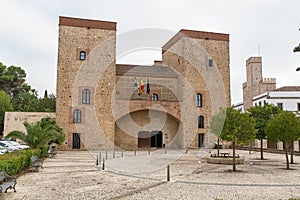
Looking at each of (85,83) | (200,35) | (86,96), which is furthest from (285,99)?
(85,83)

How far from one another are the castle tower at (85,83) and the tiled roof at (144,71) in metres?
2.39

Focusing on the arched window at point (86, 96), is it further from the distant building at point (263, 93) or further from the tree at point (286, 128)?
the tree at point (286, 128)

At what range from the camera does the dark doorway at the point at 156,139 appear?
35.0 m

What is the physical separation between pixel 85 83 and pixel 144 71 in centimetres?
754

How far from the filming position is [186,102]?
34.2 metres

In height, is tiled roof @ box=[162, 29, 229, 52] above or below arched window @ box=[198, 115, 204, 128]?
above

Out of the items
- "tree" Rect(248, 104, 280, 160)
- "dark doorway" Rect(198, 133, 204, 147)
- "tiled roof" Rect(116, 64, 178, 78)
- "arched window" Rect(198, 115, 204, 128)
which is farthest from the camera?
"arched window" Rect(198, 115, 204, 128)

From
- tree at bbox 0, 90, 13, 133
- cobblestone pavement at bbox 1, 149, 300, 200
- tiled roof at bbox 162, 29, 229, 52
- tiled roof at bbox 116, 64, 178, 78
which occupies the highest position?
tiled roof at bbox 162, 29, 229, 52

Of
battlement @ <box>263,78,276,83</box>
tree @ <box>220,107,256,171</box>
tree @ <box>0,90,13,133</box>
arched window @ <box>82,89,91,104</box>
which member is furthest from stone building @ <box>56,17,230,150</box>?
tree @ <box>220,107,256,171</box>

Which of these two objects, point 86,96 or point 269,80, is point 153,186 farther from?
point 269,80

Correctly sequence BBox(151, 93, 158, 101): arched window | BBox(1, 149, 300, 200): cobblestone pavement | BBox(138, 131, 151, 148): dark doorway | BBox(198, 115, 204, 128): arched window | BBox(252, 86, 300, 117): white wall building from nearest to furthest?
BBox(1, 149, 300, 200): cobblestone pavement, BBox(138, 131, 151, 148): dark doorway, BBox(198, 115, 204, 128): arched window, BBox(151, 93, 158, 101): arched window, BBox(252, 86, 300, 117): white wall building

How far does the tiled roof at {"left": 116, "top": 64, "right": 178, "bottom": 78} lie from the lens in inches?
1347

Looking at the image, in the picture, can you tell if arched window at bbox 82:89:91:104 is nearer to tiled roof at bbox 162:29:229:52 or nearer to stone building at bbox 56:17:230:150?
stone building at bbox 56:17:230:150

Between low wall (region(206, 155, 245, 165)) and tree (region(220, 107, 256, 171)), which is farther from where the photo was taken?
low wall (region(206, 155, 245, 165))
